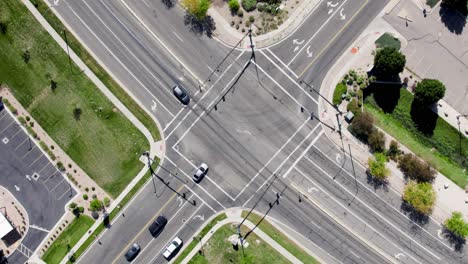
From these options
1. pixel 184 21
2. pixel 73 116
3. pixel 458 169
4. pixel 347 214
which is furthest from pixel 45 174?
pixel 458 169

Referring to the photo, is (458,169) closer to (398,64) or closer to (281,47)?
(398,64)

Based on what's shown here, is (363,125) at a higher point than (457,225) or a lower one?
higher

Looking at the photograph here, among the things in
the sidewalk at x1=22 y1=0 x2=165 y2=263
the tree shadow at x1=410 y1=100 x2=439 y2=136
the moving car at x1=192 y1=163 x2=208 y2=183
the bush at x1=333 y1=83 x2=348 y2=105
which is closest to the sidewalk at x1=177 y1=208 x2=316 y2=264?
the moving car at x1=192 y1=163 x2=208 y2=183

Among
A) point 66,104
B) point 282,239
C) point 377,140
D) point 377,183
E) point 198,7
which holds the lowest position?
point 66,104

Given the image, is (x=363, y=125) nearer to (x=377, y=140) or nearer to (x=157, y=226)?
(x=377, y=140)

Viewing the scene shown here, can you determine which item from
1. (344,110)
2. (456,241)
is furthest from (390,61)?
(456,241)

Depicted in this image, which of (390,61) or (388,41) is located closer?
(390,61)
